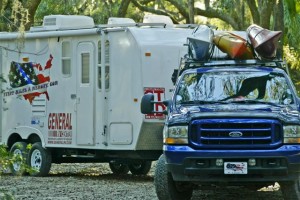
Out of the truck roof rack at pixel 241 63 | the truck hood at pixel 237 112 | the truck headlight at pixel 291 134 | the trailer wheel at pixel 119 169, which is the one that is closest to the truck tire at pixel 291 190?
the truck headlight at pixel 291 134

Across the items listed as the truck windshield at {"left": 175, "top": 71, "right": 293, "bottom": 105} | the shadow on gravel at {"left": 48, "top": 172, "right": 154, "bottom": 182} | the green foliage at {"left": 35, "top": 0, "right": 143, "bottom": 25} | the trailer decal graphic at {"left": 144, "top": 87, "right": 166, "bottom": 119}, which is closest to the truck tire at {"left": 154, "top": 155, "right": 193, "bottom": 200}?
the truck windshield at {"left": 175, "top": 71, "right": 293, "bottom": 105}

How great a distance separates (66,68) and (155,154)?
2.69m

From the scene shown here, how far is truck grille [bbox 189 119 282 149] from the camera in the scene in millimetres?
11945

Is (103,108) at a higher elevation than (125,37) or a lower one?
lower

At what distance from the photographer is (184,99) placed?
12.9 meters

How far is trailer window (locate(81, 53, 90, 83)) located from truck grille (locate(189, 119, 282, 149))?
597 cm

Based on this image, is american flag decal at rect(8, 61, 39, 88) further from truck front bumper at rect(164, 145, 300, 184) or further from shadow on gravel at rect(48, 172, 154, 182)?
truck front bumper at rect(164, 145, 300, 184)

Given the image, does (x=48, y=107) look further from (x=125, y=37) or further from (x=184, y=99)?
(x=184, y=99)

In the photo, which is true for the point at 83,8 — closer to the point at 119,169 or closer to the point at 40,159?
the point at 119,169

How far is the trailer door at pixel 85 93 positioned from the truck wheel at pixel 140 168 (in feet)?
5.80

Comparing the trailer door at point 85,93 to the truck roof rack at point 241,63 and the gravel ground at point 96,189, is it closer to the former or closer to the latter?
the gravel ground at point 96,189

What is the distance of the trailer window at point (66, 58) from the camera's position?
1819 centimetres

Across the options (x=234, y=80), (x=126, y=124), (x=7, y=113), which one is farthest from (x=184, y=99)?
(x=7, y=113)

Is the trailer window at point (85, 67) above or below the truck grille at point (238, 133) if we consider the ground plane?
above
